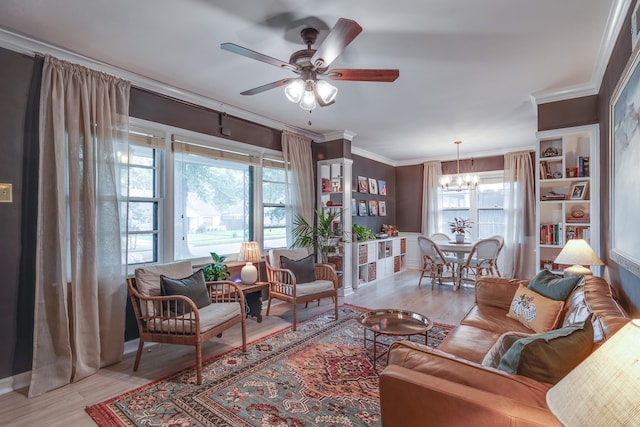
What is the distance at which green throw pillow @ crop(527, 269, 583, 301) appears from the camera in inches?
89.0

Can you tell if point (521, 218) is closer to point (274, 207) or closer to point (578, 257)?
point (578, 257)

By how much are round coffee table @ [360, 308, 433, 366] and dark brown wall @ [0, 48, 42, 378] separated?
8.71ft

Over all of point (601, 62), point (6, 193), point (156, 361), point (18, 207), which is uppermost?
point (601, 62)

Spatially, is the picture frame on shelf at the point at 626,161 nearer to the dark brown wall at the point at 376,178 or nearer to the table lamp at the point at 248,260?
the table lamp at the point at 248,260

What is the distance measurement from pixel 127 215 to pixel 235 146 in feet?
5.16

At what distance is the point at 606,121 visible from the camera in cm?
265

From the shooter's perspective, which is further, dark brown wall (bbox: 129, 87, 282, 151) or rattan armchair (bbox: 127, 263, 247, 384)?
dark brown wall (bbox: 129, 87, 282, 151)

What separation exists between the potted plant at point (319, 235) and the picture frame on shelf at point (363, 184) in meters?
1.40

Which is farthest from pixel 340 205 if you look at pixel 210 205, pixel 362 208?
pixel 210 205

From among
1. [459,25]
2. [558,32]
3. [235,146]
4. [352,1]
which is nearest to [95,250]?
[235,146]

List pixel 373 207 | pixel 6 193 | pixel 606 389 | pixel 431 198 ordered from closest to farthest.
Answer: pixel 606 389 → pixel 6 193 → pixel 373 207 → pixel 431 198

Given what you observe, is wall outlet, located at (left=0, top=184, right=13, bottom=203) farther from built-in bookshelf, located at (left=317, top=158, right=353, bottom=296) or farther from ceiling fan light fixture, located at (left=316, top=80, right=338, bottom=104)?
built-in bookshelf, located at (left=317, top=158, right=353, bottom=296)

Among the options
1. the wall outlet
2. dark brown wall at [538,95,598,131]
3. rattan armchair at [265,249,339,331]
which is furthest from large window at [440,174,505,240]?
the wall outlet

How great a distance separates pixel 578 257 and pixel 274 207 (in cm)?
344
